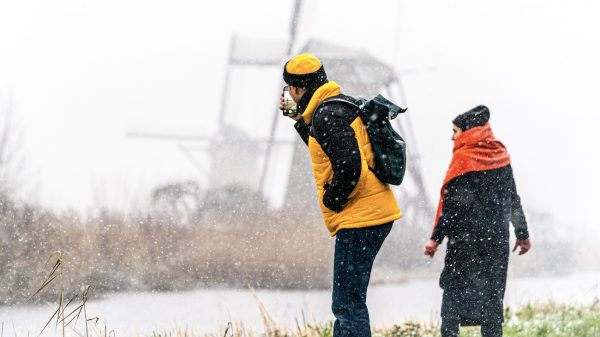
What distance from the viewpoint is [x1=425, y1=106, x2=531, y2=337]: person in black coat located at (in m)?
3.28

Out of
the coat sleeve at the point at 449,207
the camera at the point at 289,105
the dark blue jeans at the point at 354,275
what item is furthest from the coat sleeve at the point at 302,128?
the coat sleeve at the point at 449,207

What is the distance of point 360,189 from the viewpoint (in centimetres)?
228

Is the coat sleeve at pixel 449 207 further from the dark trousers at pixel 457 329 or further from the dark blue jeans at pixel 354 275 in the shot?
the dark blue jeans at pixel 354 275

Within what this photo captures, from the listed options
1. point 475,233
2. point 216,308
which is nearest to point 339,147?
point 475,233

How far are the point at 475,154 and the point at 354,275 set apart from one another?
50.8 inches

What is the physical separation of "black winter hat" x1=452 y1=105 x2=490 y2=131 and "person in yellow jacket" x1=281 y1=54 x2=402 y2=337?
1.19 metres

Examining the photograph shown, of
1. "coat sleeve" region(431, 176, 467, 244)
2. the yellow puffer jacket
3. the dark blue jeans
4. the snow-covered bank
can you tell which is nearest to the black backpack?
the yellow puffer jacket

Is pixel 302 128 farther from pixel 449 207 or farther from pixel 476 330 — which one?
pixel 476 330

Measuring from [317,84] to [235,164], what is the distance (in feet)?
57.7

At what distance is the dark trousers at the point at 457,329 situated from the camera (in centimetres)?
327

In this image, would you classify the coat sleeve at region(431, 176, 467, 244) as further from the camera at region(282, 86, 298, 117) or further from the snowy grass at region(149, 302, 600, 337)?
the camera at region(282, 86, 298, 117)

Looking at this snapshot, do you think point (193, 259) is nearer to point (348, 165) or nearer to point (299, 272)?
point (299, 272)

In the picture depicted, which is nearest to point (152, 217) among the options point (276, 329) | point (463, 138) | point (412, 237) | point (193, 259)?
point (193, 259)

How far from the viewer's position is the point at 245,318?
7.20m
